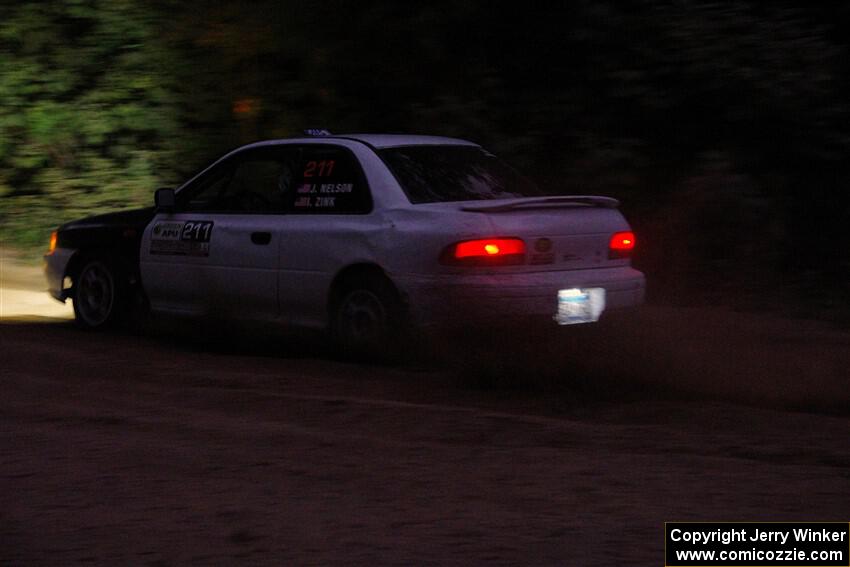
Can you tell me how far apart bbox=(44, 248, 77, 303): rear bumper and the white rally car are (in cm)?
45

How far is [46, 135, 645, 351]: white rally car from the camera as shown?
7.77 metres

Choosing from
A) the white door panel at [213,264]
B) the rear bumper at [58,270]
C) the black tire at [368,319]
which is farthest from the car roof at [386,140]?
the rear bumper at [58,270]

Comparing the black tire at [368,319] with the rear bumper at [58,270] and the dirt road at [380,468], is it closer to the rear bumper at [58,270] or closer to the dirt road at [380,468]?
the dirt road at [380,468]

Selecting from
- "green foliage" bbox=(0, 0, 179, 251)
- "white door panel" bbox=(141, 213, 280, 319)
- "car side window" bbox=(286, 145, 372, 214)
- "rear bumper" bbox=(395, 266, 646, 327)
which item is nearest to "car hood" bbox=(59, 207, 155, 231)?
"white door panel" bbox=(141, 213, 280, 319)

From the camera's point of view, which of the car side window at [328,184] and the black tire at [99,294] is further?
the black tire at [99,294]

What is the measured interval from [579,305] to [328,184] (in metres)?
1.97

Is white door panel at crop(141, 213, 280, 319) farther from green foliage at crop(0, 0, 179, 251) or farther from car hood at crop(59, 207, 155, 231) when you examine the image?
green foliage at crop(0, 0, 179, 251)

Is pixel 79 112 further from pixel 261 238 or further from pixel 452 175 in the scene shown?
pixel 452 175

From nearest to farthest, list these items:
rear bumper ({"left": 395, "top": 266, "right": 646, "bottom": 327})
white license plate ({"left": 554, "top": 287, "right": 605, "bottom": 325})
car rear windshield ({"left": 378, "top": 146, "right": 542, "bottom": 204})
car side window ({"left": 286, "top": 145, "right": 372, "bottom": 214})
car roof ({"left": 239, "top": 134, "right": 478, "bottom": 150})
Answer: rear bumper ({"left": 395, "top": 266, "right": 646, "bottom": 327}) < white license plate ({"left": 554, "top": 287, "right": 605, "bottom": 325}) < car rear windshield ({"left": 378, "top": 146, "right": 542, "bottom": 204}) < car side window ({"left": 286, "top": 145, "right": 372, "bottom": 214}) < car roof ({"left": 239, "top": 134, "right": 478, "bottom": 150})

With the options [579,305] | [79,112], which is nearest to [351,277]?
[579,305]

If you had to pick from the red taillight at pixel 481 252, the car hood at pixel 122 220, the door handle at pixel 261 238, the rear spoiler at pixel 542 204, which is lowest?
the red taillight at pixel 481 252

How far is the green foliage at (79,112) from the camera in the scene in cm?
1542

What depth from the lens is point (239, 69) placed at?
14.3m

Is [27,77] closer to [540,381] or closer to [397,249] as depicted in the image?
[397,249]
